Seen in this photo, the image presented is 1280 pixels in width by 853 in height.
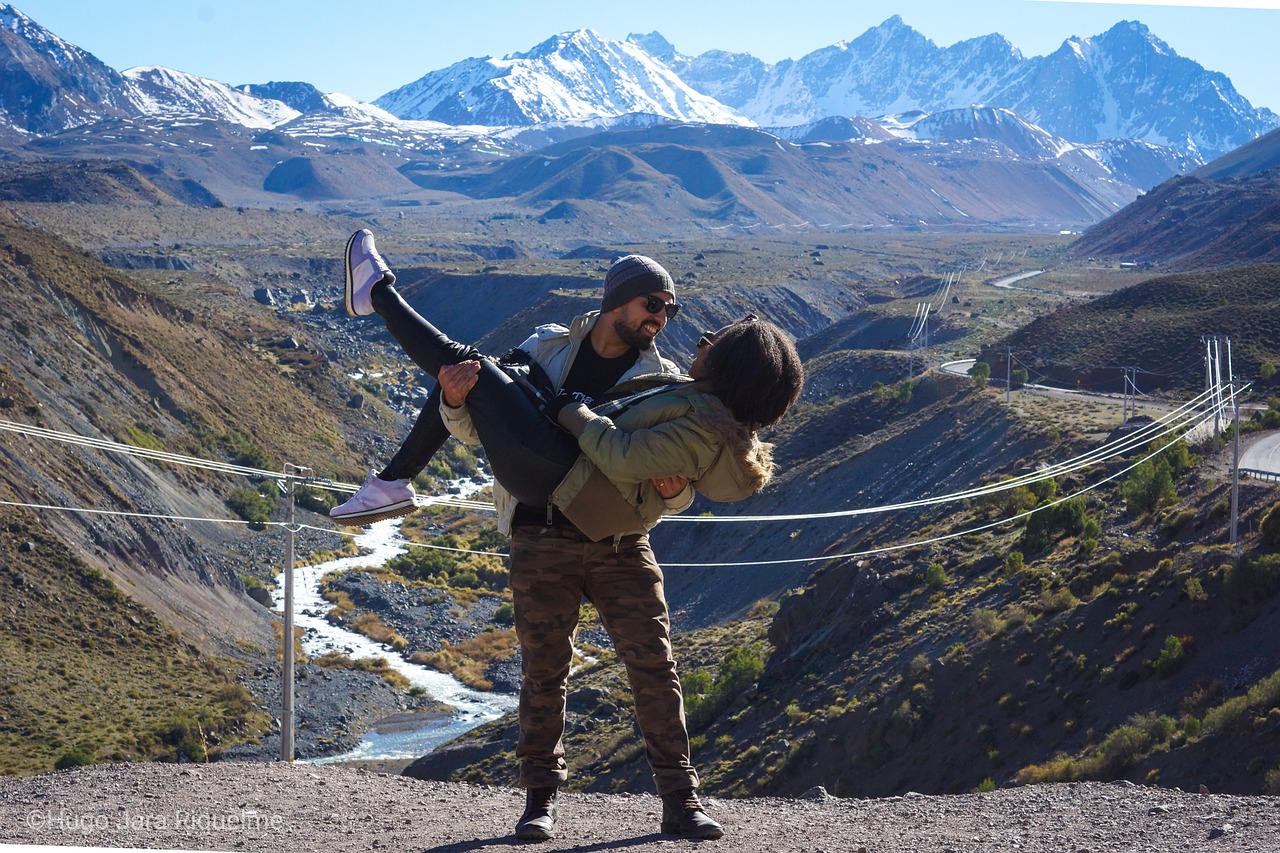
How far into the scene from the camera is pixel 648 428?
5516 mm

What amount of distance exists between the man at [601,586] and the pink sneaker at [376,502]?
428mm

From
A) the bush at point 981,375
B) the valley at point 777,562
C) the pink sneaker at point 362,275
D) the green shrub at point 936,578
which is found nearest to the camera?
the pink sneaker at point 362,275

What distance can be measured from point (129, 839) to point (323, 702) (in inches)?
1075

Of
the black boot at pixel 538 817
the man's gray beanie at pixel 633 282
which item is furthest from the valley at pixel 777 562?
the man's gray beanie at pixel 633 282

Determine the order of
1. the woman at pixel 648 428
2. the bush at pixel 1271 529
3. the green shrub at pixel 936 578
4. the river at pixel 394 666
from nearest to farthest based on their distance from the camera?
the woman at pixel 648 428
the bush at pixel 1271 529
the green shrub at pixel 936 578
the river at pixel 394 666

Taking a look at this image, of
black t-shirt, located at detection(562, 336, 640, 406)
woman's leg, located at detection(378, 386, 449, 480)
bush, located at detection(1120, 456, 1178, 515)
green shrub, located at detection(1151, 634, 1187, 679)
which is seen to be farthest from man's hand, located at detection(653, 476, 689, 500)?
bush, located at detection(1120, 456, 1178, 515)

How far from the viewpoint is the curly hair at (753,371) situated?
557 centimetres

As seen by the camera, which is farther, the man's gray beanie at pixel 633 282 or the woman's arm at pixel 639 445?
the man's gray beanie at pixel 633 282

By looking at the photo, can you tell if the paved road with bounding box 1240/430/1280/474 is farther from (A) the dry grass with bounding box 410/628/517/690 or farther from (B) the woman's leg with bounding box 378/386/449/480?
(B) the woman's leg with bounding box 378/386/449/480

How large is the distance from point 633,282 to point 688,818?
242cm

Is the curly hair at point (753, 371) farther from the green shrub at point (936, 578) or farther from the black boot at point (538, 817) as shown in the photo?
the green shrub at point (936, 578)

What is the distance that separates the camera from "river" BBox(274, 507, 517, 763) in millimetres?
30234

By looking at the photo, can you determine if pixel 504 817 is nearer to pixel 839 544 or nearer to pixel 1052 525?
pixel 1052 525

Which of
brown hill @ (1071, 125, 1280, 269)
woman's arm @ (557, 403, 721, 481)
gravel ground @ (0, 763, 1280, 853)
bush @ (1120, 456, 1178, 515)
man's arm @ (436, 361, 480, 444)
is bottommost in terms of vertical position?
gravel ground @ (0, 763, 1280, 853)
